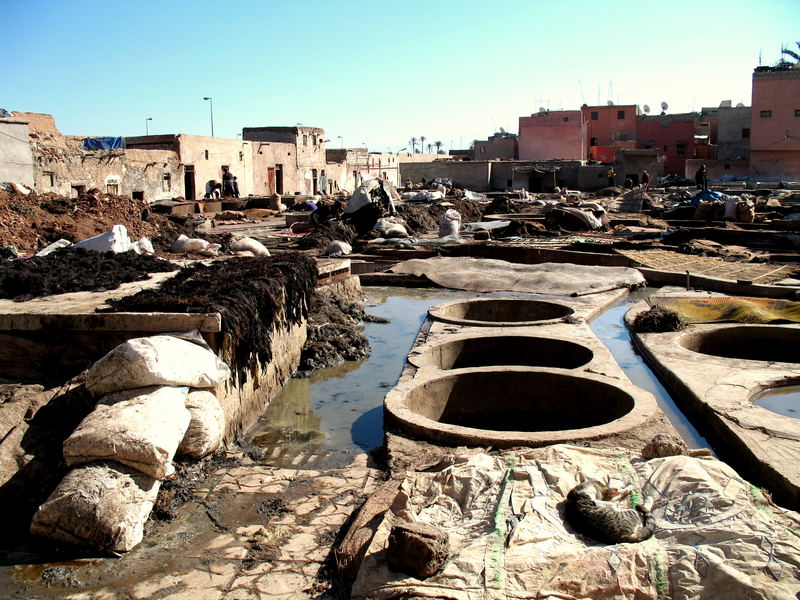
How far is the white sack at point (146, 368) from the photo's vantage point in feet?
16.1

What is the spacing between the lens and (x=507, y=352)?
876 centimetres

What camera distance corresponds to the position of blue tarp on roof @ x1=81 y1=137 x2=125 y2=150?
23697mm

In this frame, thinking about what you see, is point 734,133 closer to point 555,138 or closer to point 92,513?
point 555,138

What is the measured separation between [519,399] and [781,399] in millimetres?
2450

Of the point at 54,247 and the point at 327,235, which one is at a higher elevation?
the point at 54,247

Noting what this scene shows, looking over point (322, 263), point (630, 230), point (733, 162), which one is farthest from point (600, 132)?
point (322, 263)

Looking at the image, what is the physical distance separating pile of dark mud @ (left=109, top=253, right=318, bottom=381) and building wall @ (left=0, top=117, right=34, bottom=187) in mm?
10138

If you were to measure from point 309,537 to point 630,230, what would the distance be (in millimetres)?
17369

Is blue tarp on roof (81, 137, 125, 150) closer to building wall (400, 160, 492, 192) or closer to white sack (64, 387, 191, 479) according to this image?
building wall (400, 160, 492, 192)

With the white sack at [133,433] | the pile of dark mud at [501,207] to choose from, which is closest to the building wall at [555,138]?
the pile of dark mud at [501,207]

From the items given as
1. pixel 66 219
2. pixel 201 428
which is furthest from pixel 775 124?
pixel 201 428

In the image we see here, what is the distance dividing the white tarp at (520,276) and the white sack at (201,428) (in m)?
7.75

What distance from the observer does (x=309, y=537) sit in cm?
441

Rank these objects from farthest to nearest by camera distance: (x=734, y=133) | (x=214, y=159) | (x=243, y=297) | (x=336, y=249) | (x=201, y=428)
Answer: (x=734, y=133) < (x=214, y=159) < (x=336, y=249) < (x=243, y=297) < (x=201, y=428)
